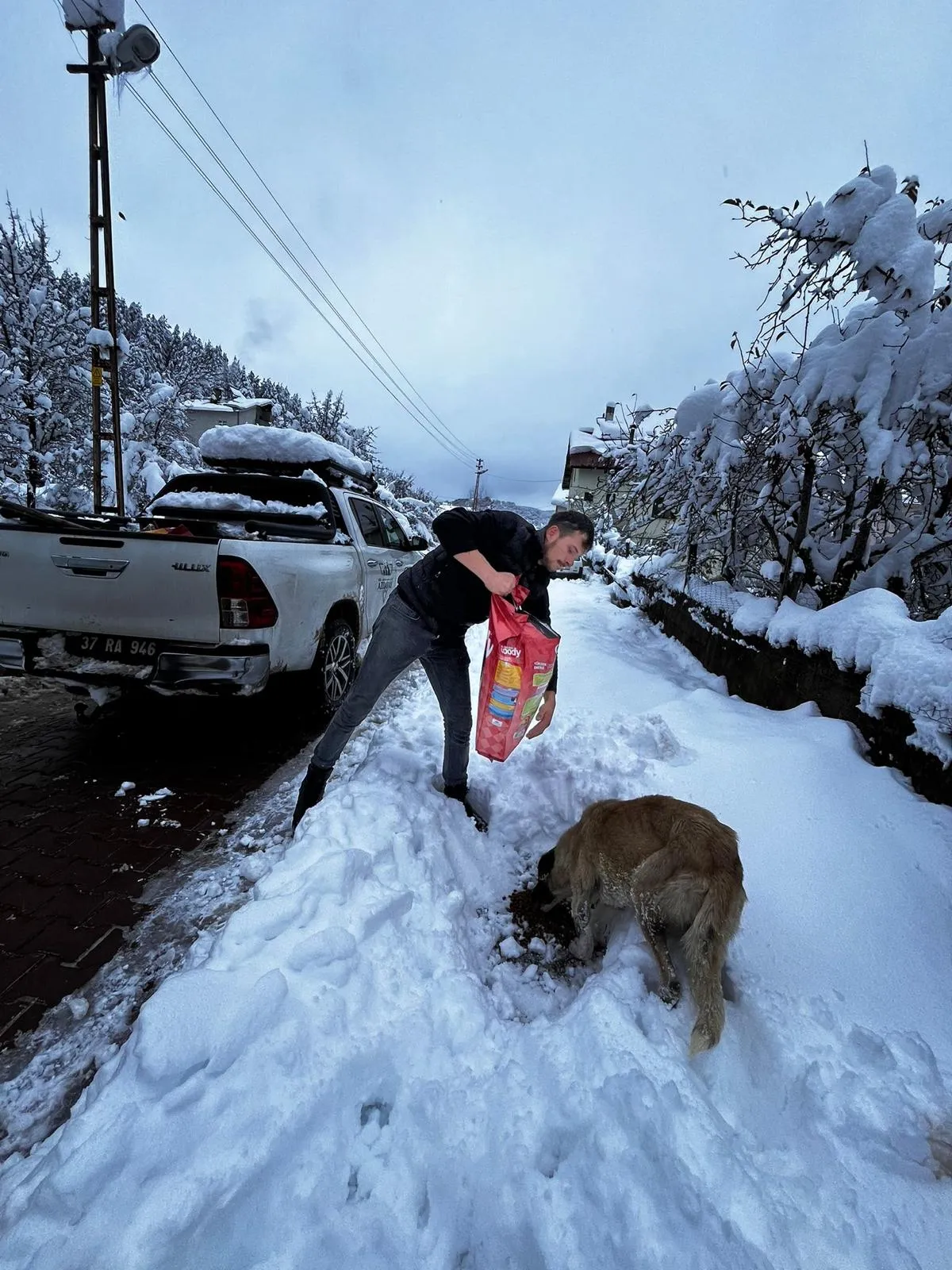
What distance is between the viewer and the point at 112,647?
3.41 metres

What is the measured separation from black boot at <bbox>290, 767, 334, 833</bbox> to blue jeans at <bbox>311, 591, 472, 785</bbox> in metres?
0.04

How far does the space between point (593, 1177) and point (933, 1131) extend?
96cm

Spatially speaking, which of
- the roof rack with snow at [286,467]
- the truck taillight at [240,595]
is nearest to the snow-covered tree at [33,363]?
the roof rack with snow at [286,467]

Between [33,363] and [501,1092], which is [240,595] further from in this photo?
[33,363]

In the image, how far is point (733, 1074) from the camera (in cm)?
155

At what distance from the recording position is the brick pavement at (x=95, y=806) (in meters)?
2.02

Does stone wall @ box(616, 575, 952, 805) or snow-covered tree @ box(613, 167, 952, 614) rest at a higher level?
snow-covered tree @ box(613, 167, 952, 614)

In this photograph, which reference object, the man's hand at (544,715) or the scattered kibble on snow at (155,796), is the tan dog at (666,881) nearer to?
the man's hand at (544,715)

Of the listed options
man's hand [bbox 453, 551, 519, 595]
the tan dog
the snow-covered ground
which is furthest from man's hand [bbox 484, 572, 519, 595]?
the snow-covered ground

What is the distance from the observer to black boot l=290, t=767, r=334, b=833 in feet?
9.18

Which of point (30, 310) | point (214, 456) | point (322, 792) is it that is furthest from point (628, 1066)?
point (30, 310)

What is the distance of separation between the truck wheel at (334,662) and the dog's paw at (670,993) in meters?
3.02

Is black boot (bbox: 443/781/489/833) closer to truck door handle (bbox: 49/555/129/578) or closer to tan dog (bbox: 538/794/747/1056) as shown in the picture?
A: tan dog (bbox: 538/794/747/1056)

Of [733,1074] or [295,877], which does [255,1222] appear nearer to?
[295,877]
